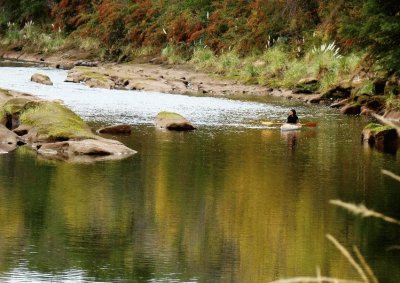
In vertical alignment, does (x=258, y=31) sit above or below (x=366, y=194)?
above

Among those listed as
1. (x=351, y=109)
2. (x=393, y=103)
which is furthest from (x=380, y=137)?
(x=351, y=109)

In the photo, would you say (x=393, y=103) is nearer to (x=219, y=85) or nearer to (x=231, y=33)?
(x=219, y=85)

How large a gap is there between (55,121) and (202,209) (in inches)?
428

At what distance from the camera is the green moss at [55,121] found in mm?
29078

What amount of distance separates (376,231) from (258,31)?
39.9 m

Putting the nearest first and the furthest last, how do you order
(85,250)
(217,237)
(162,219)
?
(85,250) → (217,237) → (162,219)

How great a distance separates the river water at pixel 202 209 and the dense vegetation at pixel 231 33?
13.8 ft

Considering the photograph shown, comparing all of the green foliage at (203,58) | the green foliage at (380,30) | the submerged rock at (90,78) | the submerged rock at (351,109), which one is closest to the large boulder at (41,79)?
the submerged rock at (90,78)

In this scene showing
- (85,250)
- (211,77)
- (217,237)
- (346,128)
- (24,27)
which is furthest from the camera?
(24,27)

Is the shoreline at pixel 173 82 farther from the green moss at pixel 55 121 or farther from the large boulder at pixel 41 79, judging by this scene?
the green moss at pixel 55 121

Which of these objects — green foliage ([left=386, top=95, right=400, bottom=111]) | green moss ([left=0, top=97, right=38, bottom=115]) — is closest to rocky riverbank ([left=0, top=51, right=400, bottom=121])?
green foliage ([left=386, top=95, right=400, bottom=111])

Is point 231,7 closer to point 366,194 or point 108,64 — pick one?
point 108,64

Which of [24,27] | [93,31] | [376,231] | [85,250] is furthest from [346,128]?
[24,27]

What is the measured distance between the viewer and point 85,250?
16047 millimetres
